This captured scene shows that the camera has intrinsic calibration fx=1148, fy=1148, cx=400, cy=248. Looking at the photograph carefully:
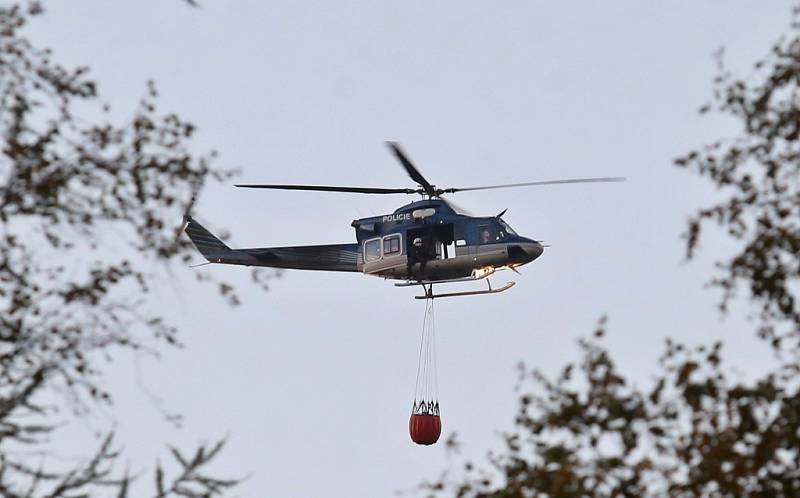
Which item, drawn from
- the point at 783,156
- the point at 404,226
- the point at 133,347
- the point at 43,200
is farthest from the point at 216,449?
the point at 404,226

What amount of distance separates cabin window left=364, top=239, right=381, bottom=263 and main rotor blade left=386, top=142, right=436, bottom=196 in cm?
206

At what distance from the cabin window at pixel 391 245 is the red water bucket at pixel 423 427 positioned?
14.8 feet

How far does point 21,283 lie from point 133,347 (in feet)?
2.34

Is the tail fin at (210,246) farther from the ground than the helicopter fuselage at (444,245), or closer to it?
farther from the ground

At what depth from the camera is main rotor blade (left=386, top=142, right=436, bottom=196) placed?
30.3 metres

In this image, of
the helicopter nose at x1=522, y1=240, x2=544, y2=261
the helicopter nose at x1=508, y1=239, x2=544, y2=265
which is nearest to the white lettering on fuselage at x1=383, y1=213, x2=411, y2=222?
the helicopter nose at x1=508, y1=239, x2=544, y2=265

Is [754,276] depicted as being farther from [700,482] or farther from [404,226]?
[404,226]

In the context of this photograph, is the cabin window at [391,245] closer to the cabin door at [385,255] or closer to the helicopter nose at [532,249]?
the cabin door at [385,255]

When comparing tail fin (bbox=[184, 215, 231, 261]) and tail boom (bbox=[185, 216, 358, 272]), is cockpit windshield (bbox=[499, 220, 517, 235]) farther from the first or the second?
tail fin (bbox=[184, 215, 231, 261])

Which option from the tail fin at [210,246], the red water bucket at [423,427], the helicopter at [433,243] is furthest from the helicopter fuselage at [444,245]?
the tail fin at [210,246]

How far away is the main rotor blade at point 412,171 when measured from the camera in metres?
30.3

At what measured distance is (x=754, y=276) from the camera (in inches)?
320

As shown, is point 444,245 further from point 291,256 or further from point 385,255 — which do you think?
point 291,256

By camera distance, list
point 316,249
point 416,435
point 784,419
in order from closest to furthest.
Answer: point 784,419, point 416,435, point 316,249
